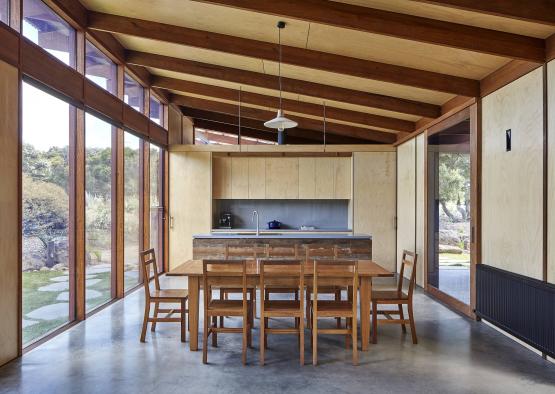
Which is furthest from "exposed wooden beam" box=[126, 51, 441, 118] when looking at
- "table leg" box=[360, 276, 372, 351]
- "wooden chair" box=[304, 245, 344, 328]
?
"table leg" box=[360, 276, 372, 351]

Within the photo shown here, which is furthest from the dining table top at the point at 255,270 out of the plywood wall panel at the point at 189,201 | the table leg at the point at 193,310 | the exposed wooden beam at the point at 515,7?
the plywood wall panel at the point at 189,201

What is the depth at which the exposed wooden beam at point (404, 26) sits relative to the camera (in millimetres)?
3572

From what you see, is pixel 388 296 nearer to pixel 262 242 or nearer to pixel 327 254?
pixel 327 254

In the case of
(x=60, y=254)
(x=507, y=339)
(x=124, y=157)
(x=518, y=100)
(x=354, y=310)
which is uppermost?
(x=518, y=100)

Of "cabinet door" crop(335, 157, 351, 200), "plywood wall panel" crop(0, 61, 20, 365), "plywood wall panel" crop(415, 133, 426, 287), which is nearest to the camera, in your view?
"plywood wall panel" crop(0, 61, 20, 365)

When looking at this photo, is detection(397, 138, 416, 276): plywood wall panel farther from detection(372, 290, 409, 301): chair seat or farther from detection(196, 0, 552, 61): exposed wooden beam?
detection(196, 0, 552, 61): exposed wooden beam

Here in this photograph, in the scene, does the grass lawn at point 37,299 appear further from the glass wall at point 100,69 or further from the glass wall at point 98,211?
the glass wall at point 100,69

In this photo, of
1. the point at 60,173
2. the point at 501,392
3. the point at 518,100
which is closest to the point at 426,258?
the point at 518,100

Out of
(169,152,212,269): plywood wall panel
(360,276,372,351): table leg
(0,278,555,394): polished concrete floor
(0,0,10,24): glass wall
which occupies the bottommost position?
(0,278,555,394): polished concrete floor

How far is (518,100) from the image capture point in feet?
12.9

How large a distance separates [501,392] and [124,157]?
523 centimetres

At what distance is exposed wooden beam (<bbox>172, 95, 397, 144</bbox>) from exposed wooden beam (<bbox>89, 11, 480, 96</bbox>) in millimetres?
3056

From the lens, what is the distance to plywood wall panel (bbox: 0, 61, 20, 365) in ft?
10.6

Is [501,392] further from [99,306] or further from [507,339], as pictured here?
[99,306]
